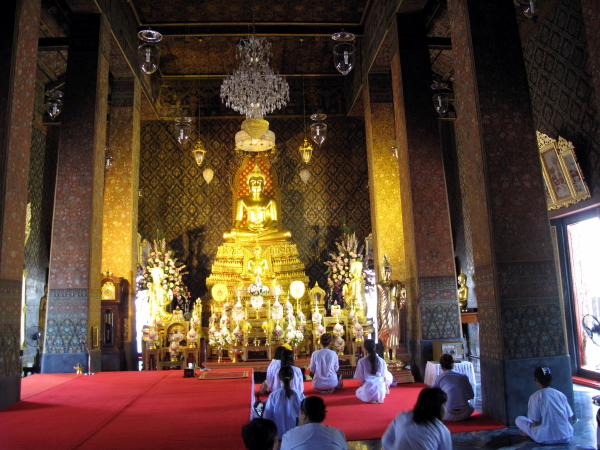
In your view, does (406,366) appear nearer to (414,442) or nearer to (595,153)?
(595,153)

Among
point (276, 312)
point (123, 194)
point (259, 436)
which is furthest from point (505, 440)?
point (123, 194)

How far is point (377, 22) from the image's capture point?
9.97 metres

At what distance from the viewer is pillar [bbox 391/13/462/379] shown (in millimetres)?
7738

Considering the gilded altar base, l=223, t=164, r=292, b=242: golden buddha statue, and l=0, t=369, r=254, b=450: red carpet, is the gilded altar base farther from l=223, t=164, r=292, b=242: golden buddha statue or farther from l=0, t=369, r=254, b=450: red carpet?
l=0, t=369, r=254, b=450: red carpet

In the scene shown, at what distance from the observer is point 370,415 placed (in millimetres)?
5449

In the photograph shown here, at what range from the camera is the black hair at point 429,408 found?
2770 mm

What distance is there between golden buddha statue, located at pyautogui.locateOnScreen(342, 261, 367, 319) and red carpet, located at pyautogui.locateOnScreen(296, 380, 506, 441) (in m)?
3.32

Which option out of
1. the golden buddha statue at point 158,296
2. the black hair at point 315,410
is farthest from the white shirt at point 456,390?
the golden buddha statue at point 158,296

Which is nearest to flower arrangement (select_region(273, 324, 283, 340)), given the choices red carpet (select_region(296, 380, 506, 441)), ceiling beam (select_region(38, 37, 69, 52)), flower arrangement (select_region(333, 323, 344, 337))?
flower arrangement (select_region(333, 323, 344, 337))

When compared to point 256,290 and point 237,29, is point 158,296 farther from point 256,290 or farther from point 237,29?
point 237,29

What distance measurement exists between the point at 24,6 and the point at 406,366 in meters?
7.12

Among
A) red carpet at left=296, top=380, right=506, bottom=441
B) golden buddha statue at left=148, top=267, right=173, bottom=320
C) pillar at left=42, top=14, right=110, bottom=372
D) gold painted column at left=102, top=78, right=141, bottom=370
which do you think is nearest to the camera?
red carpet at left=296, top=380, right=506, bottom=441

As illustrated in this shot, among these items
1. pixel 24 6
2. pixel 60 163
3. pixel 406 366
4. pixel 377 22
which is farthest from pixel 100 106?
pixel 406 366

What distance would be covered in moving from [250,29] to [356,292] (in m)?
6.31
